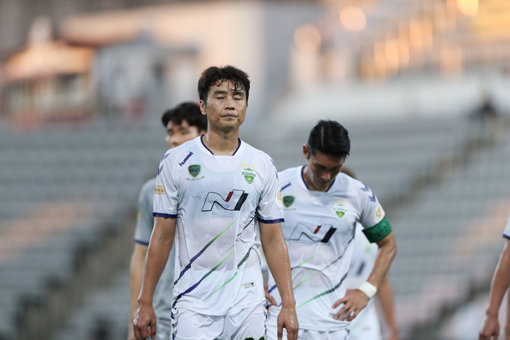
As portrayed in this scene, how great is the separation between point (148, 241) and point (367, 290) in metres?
1.42

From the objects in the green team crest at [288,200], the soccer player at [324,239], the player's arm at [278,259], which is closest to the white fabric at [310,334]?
the soccer player at [324,239]

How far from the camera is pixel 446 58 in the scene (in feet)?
67.3

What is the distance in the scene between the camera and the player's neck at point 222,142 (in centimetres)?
537

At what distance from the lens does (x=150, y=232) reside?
673 centimetres

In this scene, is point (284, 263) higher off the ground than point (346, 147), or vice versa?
point (346, 147)

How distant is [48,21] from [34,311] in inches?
424

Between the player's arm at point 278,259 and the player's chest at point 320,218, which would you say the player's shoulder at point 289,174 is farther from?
the player's arm at point 278,259

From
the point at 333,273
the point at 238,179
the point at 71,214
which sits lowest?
the point at 71,214

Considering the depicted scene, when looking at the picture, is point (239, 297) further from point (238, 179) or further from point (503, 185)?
point (503, 185)

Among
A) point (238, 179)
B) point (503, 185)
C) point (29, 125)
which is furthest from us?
point (29, 125)

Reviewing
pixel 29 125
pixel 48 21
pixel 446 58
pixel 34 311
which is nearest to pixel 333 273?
pixel 34 311

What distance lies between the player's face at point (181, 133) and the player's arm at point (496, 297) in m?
2.08

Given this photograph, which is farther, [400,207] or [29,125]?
[29,125]

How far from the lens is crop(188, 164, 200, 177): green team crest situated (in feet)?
17.5
